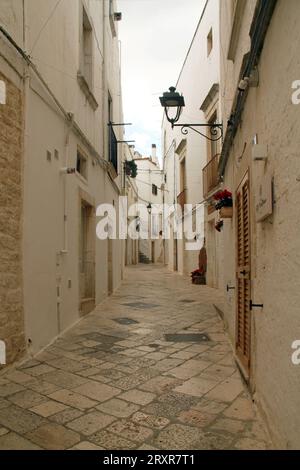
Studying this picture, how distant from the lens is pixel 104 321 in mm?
7062

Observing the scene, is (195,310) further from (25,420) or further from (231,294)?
(25,420)

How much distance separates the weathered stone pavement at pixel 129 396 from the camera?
266 centimetres

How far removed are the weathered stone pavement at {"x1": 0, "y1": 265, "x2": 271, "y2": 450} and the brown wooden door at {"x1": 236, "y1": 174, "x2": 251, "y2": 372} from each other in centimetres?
30

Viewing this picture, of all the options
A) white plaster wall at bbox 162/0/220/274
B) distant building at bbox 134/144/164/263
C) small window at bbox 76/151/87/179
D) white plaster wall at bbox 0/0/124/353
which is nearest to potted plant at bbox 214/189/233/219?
white plaster wall at bbox 0/0/124/353

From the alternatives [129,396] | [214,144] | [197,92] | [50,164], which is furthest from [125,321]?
[197,92]

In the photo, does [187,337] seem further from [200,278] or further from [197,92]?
[197,92]

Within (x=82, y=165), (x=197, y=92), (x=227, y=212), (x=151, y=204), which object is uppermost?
(x=197, y=92)

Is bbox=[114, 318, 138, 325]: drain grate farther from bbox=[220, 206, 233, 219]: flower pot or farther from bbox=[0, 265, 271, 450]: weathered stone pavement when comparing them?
bbox=[220, 206, 233, 219]: flower pot

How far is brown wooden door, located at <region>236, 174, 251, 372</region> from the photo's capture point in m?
3.81

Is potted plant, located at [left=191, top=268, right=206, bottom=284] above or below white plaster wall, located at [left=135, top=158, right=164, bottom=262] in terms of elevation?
below

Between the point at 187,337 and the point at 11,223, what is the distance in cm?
300

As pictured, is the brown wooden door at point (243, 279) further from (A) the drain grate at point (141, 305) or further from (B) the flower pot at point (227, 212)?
(A) the drain grate at point (141, 305)

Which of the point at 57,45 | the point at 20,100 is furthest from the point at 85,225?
the point at 20,100

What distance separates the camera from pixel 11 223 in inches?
164
